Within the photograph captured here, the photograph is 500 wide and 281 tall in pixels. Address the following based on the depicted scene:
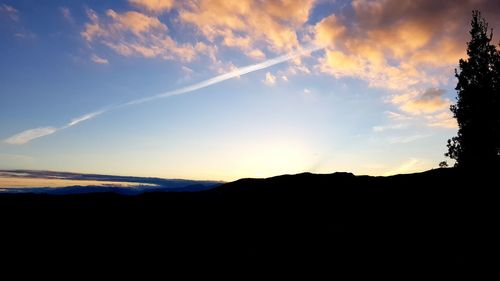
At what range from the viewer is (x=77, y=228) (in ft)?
67.7

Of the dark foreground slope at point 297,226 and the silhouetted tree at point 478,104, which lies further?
the silhouetted tree at point 478,104

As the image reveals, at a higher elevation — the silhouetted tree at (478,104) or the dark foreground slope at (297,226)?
the silhouetted tree at (478,104)

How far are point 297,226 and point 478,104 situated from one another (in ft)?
88.8

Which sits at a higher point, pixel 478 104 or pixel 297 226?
pixel 478 104

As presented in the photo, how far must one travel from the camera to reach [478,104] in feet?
113

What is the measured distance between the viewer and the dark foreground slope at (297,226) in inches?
590

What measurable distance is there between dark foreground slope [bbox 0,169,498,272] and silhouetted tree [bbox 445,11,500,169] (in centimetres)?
1403

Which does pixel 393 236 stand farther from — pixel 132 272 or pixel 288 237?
pixel 132 272

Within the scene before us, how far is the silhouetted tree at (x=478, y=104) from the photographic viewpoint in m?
33.2

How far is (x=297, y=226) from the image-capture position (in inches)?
729

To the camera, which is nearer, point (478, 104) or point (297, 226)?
point (297, 226)

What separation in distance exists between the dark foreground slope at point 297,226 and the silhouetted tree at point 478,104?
14032 millimetres

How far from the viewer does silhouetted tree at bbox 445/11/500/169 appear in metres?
33.2

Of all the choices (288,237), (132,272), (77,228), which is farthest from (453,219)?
(77,228)
